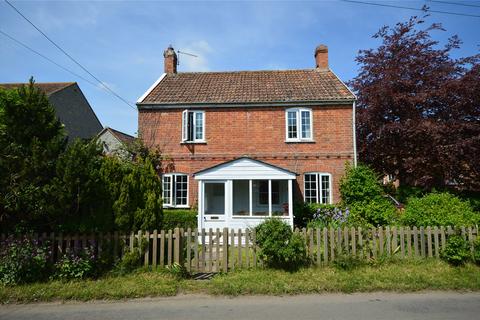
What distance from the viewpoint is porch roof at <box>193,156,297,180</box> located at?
44.5 ft

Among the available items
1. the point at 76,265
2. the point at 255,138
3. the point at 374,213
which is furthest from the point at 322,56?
the point at 76,265

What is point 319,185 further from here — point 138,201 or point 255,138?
point 138,201

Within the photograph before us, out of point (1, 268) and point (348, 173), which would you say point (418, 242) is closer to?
point (348, 173)

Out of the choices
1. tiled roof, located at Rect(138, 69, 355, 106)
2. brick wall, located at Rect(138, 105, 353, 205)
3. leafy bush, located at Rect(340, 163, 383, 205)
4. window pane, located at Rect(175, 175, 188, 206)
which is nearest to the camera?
leafy bush, located at Rect(340, 163, 383, 205)

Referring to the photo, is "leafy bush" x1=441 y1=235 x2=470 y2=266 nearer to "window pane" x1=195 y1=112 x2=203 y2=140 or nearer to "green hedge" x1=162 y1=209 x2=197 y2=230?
"green hedge" x1=162 y1=209 x2=197 y2=230

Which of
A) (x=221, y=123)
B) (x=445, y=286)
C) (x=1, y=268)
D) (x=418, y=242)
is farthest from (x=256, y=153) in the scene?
(x=1, y=268)

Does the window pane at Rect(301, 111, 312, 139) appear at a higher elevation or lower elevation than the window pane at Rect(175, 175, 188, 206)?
higher

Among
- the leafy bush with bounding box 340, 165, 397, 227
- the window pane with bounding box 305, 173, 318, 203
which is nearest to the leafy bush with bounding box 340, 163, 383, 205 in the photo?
the leafy bush with bounding box 340, 165, 397, 227

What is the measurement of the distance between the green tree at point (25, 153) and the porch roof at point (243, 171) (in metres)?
7.04

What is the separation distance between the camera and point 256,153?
15820mm

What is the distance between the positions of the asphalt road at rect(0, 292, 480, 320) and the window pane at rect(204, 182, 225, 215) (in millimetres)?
9016

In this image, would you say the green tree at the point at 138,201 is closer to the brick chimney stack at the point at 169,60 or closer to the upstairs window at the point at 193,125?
the upstairs window at the point at 193,125

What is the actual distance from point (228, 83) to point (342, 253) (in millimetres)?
13367

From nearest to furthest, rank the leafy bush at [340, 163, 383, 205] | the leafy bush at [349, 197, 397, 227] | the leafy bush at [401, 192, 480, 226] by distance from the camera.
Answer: the leafy bush at [401, 192, 480, 226] → the leafy bush at [349, 197, 397, 227] → the leafy bush at [340, 163, 383, 205]
